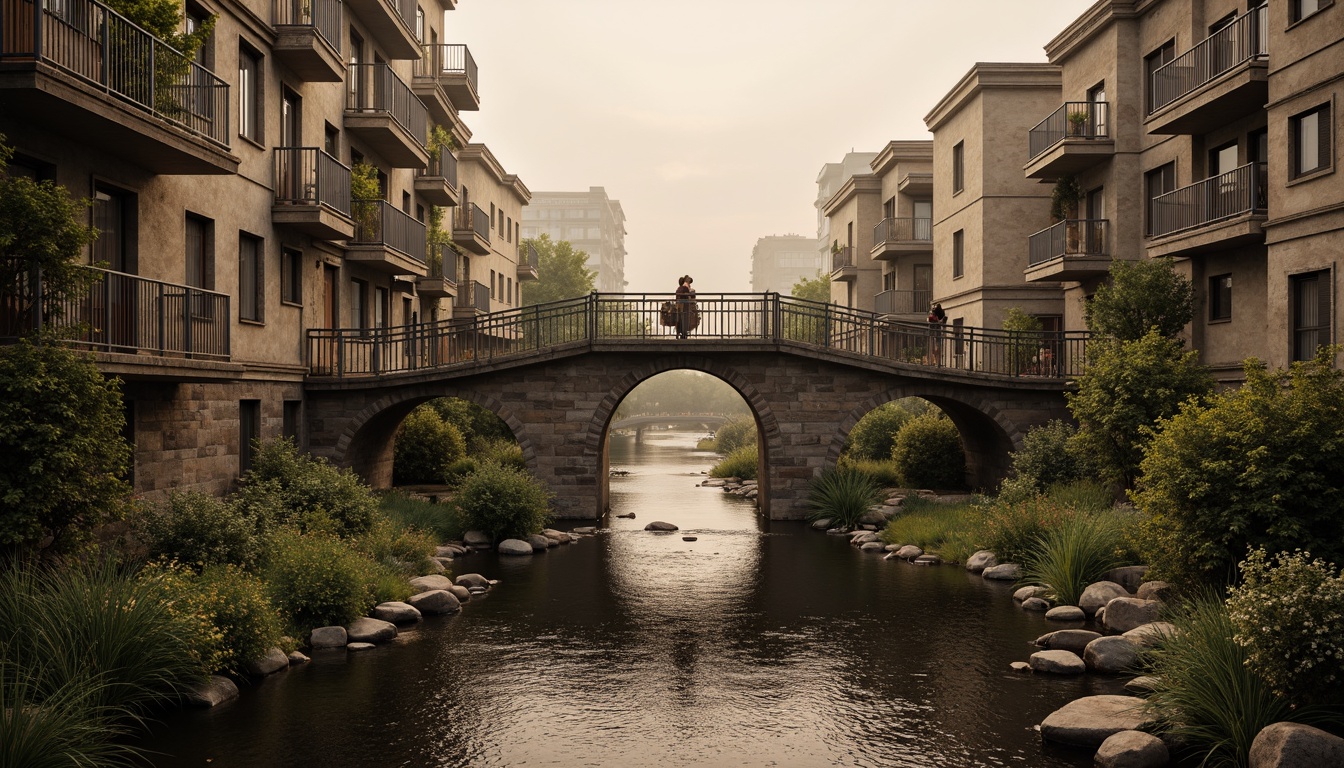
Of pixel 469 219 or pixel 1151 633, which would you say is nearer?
pixel 1151 633

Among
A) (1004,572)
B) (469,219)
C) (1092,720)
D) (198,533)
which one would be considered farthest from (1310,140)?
(469,219)

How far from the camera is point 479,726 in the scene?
10.0 metres

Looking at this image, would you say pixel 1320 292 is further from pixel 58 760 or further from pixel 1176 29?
pixel 58 760

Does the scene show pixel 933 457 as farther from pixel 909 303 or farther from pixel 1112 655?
pixel 1112 655

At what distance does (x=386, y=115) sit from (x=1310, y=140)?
20.3 m

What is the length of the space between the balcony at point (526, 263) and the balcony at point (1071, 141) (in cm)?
3259

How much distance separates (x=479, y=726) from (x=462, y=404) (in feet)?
79.7

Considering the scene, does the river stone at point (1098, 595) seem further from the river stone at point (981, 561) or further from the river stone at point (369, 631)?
the river stone at point (369, 631)

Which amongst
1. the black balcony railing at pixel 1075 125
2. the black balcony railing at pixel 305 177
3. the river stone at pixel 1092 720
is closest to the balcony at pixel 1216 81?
the black balcony railing at pixel 1075 125

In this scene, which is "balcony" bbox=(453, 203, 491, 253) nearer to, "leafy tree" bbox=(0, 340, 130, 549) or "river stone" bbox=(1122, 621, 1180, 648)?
"leafy tree" bbox=(0, 340, 130, 549)

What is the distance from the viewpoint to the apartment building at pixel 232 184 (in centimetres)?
1267

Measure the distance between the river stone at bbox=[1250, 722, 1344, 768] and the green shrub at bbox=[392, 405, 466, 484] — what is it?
80.3 ft

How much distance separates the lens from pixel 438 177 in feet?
104

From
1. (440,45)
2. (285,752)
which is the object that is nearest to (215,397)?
(285,752)
